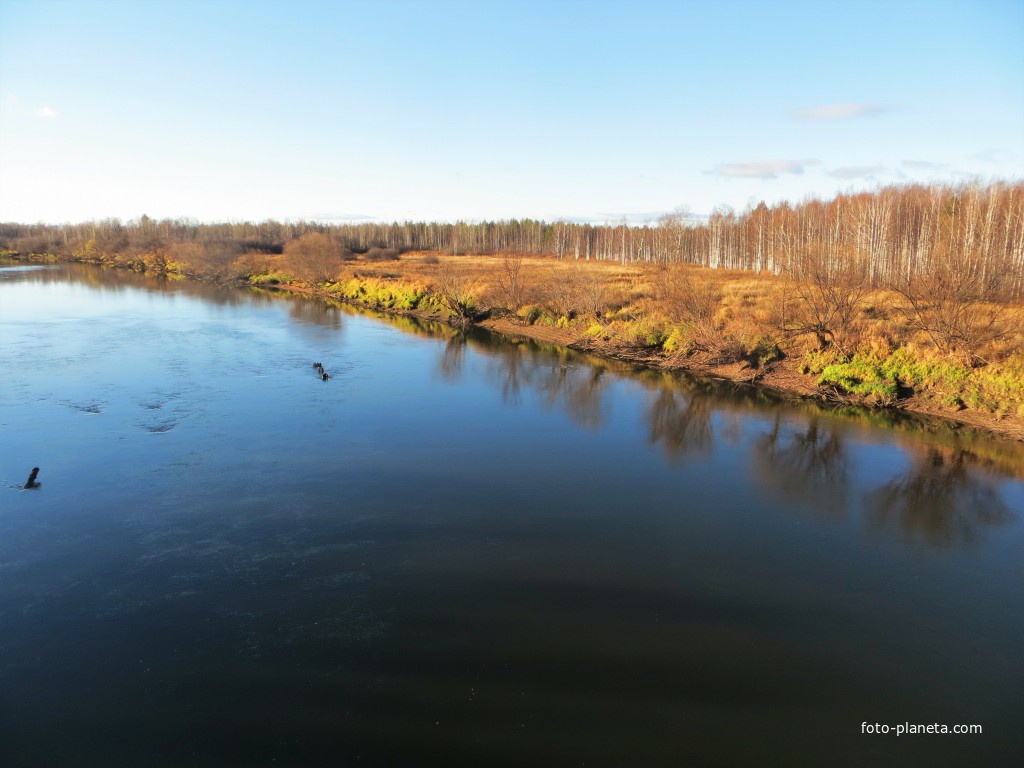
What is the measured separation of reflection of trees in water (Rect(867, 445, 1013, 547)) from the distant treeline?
10056 mm

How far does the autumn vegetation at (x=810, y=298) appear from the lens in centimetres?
2194

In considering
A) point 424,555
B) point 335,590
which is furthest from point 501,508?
point 335,590

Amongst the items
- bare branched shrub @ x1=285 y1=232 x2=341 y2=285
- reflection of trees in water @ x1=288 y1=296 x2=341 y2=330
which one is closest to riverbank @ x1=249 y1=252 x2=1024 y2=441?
reflection of trees in water @ x1=288 y1=296 x2=341 y2=330

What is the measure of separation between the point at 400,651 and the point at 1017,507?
13.8 metres

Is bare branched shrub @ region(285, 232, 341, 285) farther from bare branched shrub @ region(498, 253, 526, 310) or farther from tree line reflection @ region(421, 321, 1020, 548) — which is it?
tree line reflection @ region(421, 321, 1020, 548)

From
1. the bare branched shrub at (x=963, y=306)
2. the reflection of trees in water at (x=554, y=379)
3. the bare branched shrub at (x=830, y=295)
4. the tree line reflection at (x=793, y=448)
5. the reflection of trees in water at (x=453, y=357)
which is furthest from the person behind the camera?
the reflection of trees in water at (x=453, y=357)

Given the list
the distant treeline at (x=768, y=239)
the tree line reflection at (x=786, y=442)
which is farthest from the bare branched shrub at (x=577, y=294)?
the distant treeline at (x=768, y=239)

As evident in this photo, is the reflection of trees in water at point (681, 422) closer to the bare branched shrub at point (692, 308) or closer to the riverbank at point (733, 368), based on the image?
the riverbank at point (733, 368)

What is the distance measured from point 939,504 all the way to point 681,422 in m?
7.56

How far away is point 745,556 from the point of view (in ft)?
38.0

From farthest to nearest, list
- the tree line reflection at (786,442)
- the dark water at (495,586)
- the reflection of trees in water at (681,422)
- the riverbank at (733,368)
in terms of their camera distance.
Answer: the riverbank at (733,368), the reflection of trees in water at (681,422), the tree line reflection at (786,442), the dark water at (495,586)

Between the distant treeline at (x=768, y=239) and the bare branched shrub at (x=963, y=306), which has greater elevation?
the distant treeline at (x=768, y=239)

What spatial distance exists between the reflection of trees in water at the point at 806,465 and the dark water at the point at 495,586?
10 centimetres

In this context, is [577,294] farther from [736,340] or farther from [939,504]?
[939,504]
